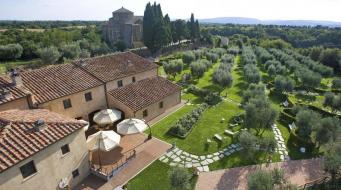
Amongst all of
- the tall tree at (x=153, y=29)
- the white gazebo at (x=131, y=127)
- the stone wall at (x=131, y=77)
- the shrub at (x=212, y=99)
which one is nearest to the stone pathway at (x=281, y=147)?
the shrub at (x=212, y=99)

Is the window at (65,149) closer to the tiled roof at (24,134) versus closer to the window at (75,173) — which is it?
the tiled roof at (24,134)

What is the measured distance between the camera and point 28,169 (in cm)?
1591

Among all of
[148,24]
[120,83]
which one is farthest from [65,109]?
[148,24]

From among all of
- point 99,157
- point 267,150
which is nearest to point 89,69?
point 99,157

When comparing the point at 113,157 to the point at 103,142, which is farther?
the point at 113,157

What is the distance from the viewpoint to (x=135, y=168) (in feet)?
71.4

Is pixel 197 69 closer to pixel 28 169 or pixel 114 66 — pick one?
pixel 114 66

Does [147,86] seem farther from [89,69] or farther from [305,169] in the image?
[305,169]

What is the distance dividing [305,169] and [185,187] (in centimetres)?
1334

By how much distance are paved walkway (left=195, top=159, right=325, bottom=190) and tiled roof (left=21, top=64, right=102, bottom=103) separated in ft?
58.7

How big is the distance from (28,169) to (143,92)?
1864cm

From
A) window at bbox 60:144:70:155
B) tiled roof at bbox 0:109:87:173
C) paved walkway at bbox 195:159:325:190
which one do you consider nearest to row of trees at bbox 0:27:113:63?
tiled roof at bbox 0:109:87:173

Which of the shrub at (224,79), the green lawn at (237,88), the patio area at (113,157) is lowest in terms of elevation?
the patio area at (113,157)

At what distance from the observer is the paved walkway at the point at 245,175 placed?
20.0m
